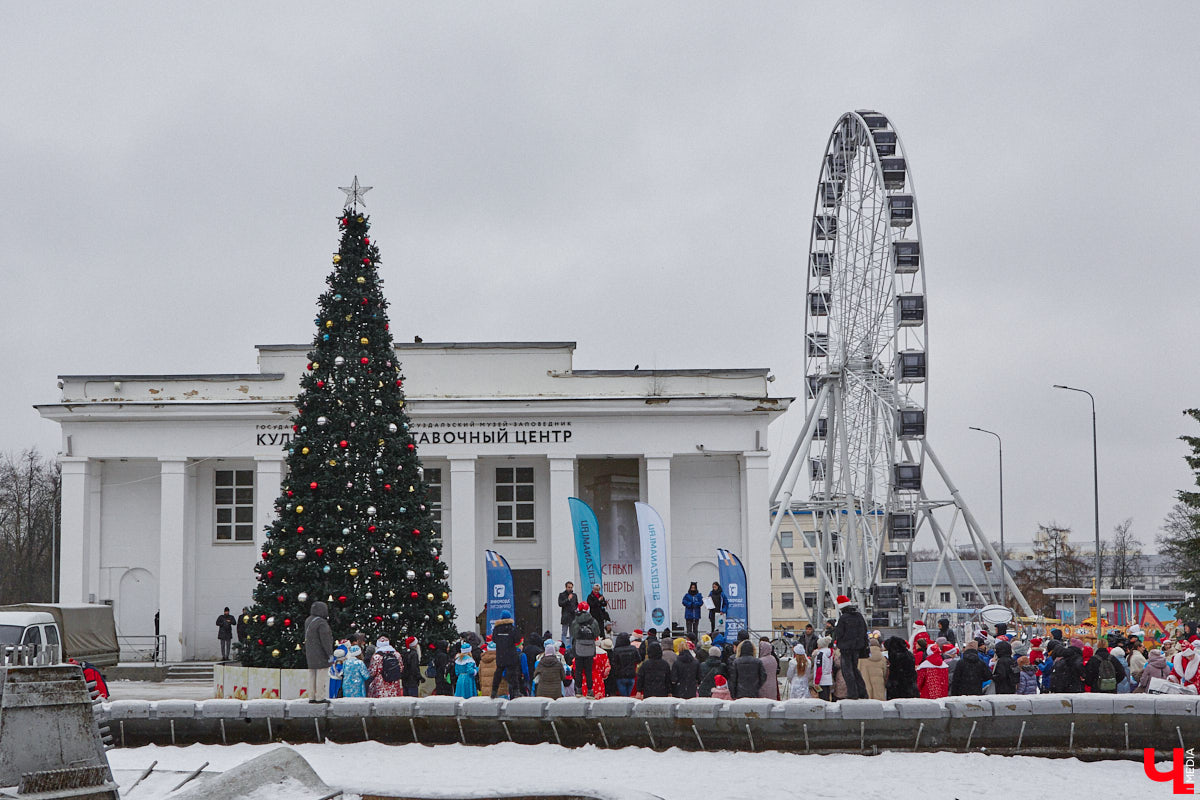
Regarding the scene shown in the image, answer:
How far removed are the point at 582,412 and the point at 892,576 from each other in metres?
10.5

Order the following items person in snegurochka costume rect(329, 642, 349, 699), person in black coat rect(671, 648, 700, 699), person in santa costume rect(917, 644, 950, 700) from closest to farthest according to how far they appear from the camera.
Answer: person in black coat rect(671, 648, 700, 699) → person in santa costume rect(917, 644, 950, 700) → person in snegurochka costume rect(329, 642, 349, 699)

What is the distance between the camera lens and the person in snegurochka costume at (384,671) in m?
18.3

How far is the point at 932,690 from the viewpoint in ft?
60.5

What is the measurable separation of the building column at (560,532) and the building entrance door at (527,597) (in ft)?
3.34

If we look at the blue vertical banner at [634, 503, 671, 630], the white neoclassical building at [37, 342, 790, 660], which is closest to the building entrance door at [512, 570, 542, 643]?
the white neoclassical building at [37, 342, 790, 660]

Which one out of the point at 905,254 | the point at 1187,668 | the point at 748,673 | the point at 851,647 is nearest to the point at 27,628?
the point at 748,673

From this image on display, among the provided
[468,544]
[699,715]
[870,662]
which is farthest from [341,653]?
[468,544]

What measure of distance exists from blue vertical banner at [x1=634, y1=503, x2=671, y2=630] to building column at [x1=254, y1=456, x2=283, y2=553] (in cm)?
1190

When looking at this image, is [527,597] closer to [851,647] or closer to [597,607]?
[597,607]

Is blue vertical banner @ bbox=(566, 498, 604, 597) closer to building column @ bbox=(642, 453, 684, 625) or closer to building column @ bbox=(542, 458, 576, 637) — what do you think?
building column @ bbox=(542, 458, 576, 637)

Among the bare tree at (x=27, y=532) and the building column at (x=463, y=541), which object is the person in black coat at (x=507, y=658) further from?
the bare tree at (x=27, y=532)

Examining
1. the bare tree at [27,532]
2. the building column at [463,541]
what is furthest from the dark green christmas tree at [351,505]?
the bare tree at [27,532]

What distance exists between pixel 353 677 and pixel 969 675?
8805mm

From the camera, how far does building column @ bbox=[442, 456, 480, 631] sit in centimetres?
3644
